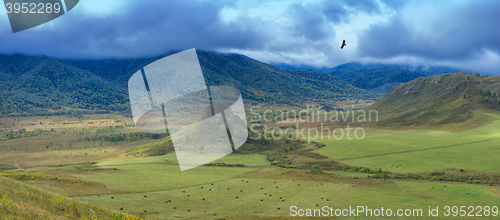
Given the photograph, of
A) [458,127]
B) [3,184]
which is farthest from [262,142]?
[3,184]

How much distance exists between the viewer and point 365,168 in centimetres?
5322

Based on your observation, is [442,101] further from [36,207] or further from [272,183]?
[36,207]

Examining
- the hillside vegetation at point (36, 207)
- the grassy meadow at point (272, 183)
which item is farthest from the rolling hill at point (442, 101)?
the hillside vegetation at point (36, 207)

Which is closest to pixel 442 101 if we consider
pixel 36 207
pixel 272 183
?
pixel 272 183

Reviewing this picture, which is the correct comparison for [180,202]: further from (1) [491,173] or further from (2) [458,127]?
(2) [458,127]

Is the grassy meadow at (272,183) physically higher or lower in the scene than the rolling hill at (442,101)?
lower

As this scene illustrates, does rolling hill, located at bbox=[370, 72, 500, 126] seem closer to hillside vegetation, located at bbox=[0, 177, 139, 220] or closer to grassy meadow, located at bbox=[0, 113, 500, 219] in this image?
grassy meadow, located at bbox=[0, 113, 500, 219]

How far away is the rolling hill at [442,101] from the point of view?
10469 centimetres

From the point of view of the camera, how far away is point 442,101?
119375 millimetres

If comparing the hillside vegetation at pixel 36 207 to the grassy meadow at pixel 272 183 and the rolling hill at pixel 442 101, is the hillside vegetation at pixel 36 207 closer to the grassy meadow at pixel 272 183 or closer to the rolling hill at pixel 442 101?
the grassy meadow at pixel 272 183

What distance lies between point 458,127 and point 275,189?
85.4 m

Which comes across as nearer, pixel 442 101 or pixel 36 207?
pixel 36 207

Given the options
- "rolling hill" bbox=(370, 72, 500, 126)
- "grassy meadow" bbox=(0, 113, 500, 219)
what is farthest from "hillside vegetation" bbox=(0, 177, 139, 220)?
"rolling hill" bbox=(370, 72, 500, 126)

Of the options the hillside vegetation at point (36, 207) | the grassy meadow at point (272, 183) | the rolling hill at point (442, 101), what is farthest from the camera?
the rolling hill at point (442, 101)
